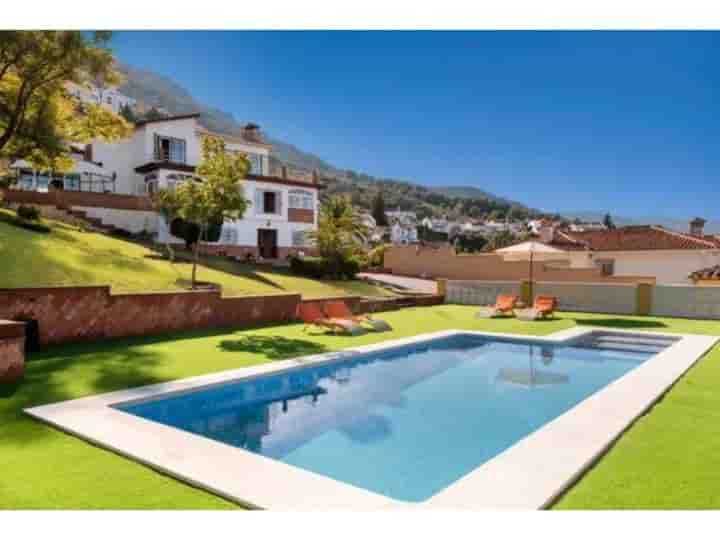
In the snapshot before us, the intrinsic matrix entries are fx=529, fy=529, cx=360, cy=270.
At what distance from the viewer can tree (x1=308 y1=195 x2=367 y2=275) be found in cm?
2933

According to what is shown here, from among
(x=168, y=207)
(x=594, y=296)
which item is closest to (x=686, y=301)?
(x=594, y=296)

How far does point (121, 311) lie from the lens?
12766 mm

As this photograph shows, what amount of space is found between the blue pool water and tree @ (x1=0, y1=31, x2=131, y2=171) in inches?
528

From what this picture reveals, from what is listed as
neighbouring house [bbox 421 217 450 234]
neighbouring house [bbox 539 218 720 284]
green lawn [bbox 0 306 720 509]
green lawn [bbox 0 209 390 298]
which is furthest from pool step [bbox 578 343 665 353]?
neighbouring house [bbox 421 217 450 234]

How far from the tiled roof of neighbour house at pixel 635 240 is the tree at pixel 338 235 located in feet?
56.0

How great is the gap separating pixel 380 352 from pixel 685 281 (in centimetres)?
3055

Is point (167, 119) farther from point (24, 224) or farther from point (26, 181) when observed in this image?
point (24, 224)

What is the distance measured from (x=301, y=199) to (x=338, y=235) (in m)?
9.77

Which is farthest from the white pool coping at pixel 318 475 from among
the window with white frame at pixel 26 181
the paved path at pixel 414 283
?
the window with white frame at pixel 26 181

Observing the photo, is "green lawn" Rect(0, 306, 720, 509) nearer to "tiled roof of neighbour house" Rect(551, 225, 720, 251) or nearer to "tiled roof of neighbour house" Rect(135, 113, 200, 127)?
"tiled roof of neighbour house" Rect(135, 113, 200, 127)

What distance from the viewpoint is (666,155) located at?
78.6 feet

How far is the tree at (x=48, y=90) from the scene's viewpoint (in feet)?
52.4
